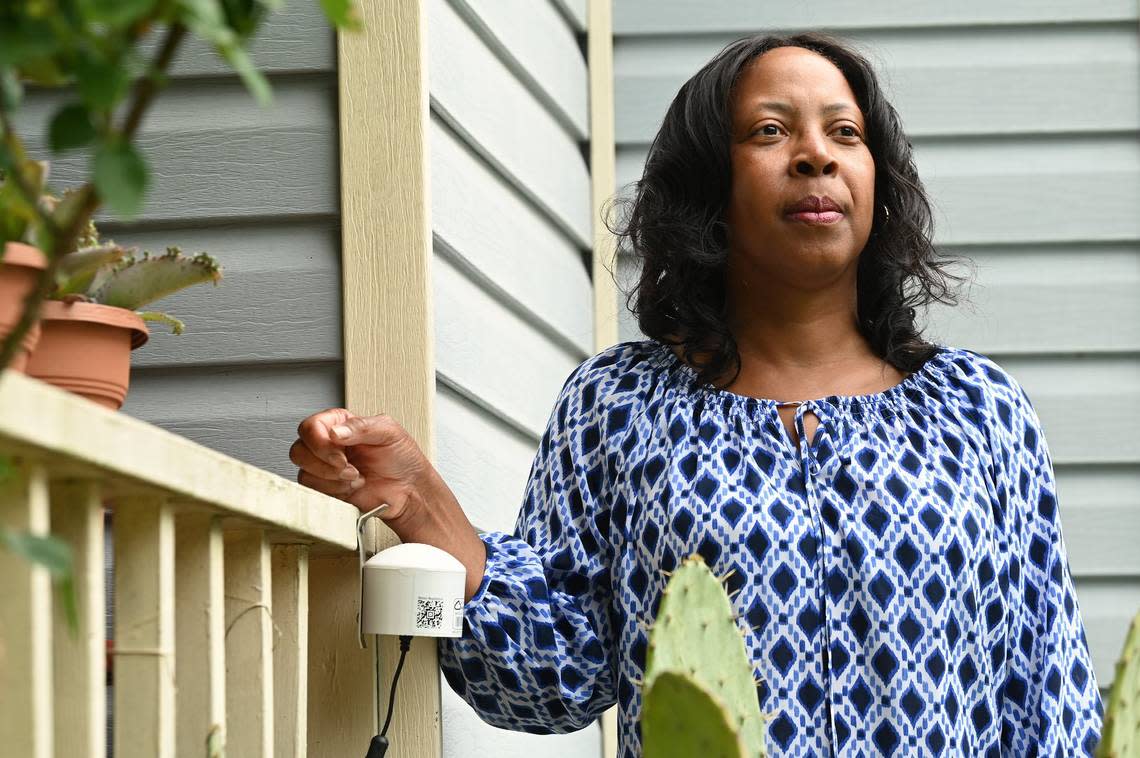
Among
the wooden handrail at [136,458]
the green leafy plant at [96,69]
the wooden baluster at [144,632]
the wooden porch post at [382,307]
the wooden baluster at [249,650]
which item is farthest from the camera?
the wooden porch post at [382,307]

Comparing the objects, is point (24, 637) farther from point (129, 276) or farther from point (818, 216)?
point (818, 216)

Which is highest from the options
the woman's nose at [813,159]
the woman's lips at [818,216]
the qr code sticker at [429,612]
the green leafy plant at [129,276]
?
the woman's nose at [813,159]

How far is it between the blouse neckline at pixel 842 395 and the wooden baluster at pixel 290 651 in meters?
0.62

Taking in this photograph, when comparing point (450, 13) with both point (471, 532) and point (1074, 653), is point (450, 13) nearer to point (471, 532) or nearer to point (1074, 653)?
point (471, 532)

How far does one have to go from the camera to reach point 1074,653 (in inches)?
74.0

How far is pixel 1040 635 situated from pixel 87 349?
3.97 ft

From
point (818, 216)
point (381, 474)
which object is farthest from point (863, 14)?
point (381, 474)

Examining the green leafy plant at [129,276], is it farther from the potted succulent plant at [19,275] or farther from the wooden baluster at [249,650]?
the wooden baluster at [249,650]

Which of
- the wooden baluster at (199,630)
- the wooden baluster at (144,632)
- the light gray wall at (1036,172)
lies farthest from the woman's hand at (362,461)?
the light gray wall at (1036,172)

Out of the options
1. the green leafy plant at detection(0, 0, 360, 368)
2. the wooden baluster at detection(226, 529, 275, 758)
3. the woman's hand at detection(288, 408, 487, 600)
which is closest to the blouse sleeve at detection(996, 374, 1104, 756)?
the woman's hand at detection(288, 408, 487, 600)

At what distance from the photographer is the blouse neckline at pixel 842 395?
6.30 ft

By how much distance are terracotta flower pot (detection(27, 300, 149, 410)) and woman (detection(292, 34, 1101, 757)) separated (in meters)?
0.26

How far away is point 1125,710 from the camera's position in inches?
38.2

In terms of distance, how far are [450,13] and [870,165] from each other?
2.03 feet
